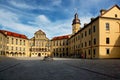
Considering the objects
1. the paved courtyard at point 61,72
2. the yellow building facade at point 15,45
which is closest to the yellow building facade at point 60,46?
the yellow building facade at point 15,45

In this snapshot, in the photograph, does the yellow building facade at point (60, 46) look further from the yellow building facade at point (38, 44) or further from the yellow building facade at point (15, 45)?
the yellow building facade at point (15, 45)

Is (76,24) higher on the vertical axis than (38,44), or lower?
higher

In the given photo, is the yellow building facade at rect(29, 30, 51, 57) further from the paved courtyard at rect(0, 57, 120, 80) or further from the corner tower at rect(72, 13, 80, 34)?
the paved courtyard at rect(0, 57, 120, 80)

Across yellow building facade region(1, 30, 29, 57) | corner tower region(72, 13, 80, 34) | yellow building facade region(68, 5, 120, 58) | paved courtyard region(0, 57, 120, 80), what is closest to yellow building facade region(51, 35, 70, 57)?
corner tower region(72, 13, 80, 34)

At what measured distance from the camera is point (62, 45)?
305 feet

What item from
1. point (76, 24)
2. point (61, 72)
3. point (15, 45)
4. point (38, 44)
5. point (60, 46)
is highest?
point (76, 24)

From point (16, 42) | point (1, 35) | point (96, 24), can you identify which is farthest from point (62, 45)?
point (96, 24)

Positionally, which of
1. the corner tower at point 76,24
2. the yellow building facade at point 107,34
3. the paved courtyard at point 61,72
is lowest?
the paved courtyard at point 61,72

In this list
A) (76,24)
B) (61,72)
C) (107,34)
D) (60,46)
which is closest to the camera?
(61,72)

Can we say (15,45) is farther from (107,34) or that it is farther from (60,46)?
(107,34)

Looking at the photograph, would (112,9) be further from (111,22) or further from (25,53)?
(25,53)

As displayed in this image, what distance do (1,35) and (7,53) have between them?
46.8 ft

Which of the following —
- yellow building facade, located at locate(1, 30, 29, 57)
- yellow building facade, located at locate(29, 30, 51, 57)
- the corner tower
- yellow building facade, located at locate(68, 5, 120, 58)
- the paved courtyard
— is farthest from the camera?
yellow building facade, located at locate(29, 30, 51, 57)

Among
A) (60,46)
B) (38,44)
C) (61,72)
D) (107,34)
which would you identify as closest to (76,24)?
(60,46)
